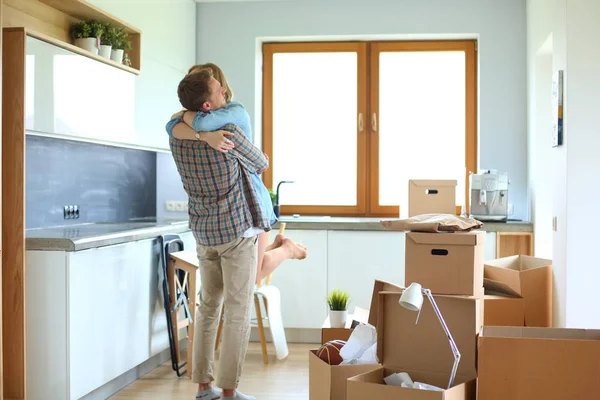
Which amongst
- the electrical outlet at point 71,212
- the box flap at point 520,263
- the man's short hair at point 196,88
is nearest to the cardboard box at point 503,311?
the box flap at point 520,263

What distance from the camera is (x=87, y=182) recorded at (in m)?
4.41

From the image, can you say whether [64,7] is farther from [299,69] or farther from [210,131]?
[299,69]

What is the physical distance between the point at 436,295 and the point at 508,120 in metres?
3.14

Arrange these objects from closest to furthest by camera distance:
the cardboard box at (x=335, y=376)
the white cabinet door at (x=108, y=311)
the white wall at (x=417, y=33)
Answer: the cardboard box at (x=335, y=376) → the white cabinet door at (x=108, y=311) → the white wall at (x=417, y=33)

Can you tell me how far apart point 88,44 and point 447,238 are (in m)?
2.18

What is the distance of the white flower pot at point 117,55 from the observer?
4004mm

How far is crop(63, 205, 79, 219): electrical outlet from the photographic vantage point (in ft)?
13.5

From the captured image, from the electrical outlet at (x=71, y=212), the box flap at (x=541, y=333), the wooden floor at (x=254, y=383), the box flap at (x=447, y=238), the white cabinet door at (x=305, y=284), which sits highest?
the electrical outlet at (x=71, y=212)

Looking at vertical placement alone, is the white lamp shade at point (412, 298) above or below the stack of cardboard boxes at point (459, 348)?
above

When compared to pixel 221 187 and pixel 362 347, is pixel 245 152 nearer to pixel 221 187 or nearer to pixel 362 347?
→ pixel 221 187

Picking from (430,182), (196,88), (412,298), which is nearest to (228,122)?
(196,88)

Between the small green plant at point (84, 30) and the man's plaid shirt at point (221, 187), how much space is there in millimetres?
824

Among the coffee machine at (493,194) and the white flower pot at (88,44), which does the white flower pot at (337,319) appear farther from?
the coffee machine at (493,194)

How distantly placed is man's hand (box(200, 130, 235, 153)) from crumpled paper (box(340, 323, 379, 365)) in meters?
1.06
